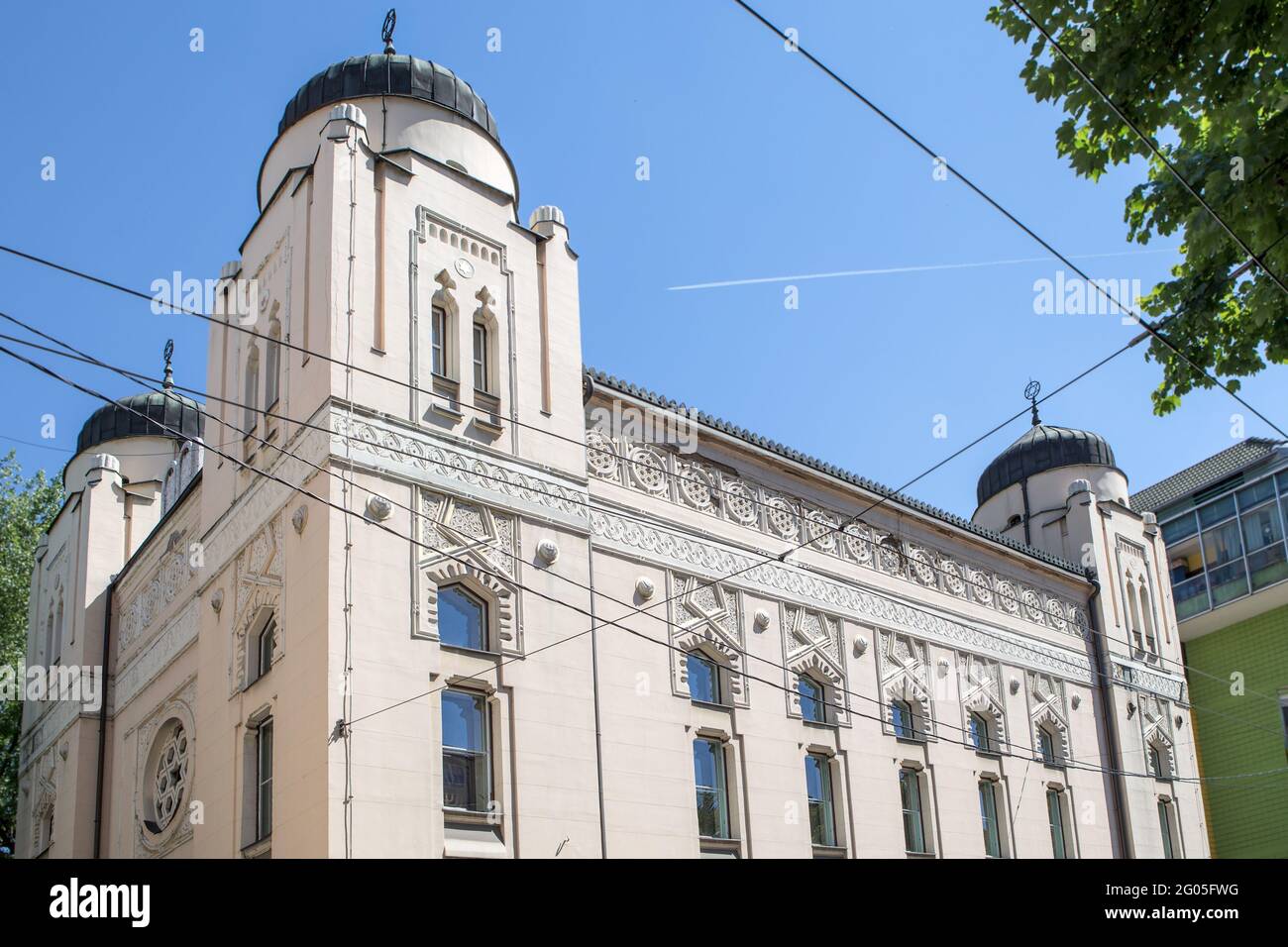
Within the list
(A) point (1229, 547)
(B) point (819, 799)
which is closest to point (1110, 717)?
(A) point (1229, 547)

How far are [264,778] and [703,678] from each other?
242 inches

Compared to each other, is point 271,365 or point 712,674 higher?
point 271,365

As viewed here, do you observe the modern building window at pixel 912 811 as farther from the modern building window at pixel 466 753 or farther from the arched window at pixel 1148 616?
the arched window at pixel 1148 616

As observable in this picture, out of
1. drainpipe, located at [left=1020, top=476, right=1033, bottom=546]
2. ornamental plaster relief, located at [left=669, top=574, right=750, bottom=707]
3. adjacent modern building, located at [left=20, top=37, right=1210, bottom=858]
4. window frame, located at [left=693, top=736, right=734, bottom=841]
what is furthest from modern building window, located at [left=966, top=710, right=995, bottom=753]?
drainpipe, located at [left=1020, top=476, right=1033, bottom=546]

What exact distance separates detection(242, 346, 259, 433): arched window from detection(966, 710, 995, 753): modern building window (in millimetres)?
12644

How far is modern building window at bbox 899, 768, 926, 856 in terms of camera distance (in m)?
23.0

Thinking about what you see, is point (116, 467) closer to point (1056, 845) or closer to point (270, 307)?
point (270, 307)

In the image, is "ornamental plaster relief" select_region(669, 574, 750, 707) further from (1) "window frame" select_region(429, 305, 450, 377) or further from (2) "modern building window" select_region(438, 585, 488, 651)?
(1) "window frame" select_region(429, 305, 450, 377)

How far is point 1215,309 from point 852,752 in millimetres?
10138

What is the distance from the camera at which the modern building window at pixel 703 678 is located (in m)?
20.6

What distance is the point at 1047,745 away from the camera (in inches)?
1059

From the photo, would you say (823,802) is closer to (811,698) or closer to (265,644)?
(811,698)
